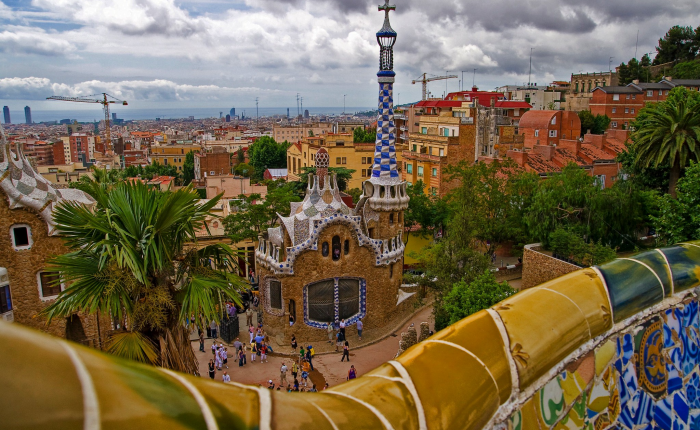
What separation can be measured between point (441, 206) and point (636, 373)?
27.5 m

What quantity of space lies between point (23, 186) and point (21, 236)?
1.58m

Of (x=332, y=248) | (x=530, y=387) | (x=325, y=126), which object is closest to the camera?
(x=530, y=387)

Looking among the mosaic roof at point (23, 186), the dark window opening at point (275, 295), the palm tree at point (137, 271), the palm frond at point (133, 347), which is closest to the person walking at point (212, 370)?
the dark window opening at point (275, 295)

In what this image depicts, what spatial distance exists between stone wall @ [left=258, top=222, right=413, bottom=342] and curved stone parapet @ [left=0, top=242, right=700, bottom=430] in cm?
1716

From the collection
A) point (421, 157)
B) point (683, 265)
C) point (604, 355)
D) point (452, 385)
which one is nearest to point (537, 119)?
point (421, 157)

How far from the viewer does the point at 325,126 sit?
138m

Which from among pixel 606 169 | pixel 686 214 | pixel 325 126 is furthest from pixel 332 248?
pixel 325 126

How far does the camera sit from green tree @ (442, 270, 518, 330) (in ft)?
57.5

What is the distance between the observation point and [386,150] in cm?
2364

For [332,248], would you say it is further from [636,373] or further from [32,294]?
[636,373]

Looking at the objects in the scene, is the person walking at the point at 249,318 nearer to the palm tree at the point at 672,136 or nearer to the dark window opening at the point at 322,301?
the dark window opening at the point at 322,301

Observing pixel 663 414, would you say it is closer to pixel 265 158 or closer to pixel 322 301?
pixel 322 301

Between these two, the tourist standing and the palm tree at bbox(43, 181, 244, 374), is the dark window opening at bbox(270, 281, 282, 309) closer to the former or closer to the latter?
the tourist standing

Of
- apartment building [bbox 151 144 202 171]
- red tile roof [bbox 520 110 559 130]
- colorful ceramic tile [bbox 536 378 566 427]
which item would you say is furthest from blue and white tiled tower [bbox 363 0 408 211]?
apartment building [bbox 151 144 202 171]
